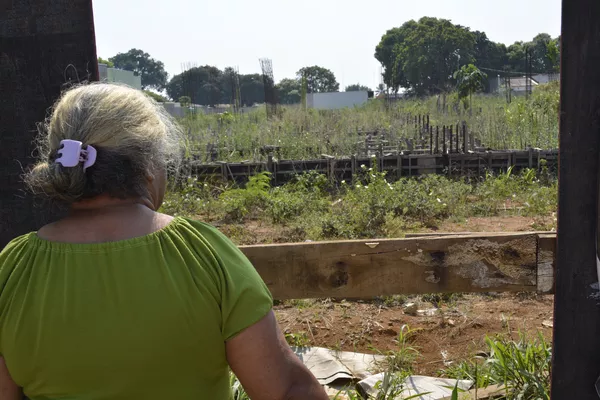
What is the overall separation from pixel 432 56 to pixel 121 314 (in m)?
→ 56.2

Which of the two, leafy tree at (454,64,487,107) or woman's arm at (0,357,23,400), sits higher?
leafy tree at (454,64,487,107)

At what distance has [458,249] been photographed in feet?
7.45

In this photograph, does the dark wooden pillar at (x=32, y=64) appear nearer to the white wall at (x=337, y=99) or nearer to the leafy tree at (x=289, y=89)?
the white wall at (x=337, y=99)

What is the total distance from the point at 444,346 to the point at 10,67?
342cm

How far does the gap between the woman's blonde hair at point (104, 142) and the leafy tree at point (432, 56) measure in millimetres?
53355

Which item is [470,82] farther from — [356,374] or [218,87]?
[218,87]

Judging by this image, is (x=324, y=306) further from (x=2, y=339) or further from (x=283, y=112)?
(x=283, y=112)

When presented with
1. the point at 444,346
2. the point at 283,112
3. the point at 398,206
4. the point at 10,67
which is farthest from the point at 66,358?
the point at 283,112

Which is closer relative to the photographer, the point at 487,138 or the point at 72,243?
the point at 72,243

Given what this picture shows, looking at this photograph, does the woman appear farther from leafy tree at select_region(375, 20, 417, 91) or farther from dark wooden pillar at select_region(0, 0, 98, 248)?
leafy tree at select_region(375, 20, 417, 91)

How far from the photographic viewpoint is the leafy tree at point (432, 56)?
5438cm

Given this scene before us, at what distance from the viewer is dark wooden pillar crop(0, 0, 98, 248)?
2.04 metres

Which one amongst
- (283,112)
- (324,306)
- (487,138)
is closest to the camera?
(324,306)

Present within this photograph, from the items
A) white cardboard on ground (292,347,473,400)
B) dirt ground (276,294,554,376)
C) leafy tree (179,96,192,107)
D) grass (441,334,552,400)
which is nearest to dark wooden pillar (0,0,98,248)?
white cardboard on ground (292,347,473,400)
